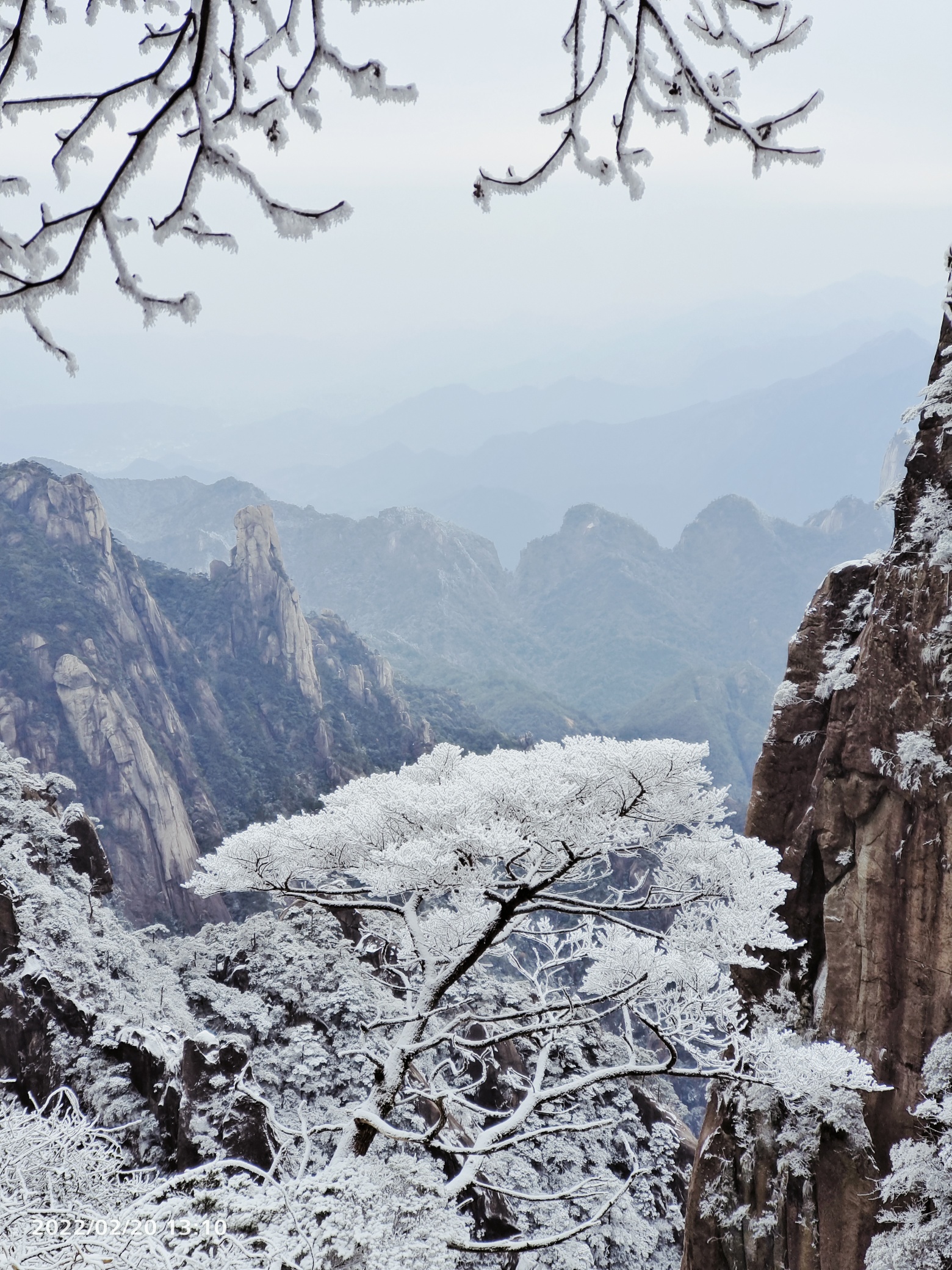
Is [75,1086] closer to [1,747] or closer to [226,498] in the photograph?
[1,747]

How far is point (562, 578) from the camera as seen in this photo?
Result: 129500 millimetres

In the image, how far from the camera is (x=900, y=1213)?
22.4 ft

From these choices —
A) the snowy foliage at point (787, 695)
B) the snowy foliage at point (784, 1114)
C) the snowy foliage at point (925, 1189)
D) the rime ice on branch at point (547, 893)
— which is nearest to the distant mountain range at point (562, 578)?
the snowy foliage at point (787, 695)

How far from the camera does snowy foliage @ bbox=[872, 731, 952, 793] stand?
7.39m

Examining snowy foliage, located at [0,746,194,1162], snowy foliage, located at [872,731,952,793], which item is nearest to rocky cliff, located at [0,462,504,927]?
snowy foliage, located at [0,746,194,1162]

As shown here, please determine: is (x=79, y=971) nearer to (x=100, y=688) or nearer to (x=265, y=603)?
(x=100, y=688)

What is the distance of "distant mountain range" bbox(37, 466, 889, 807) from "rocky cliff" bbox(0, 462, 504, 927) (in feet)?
165

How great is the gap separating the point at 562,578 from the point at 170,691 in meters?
94.9

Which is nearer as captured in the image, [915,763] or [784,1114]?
[915,763]

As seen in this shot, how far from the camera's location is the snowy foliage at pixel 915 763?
7391 millimetres

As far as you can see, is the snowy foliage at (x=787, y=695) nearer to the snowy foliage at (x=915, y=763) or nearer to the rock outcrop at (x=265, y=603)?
the snowy foliage at (x=915, y=763)

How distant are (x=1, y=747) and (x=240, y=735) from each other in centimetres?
2415

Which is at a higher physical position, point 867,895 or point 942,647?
point 942,647

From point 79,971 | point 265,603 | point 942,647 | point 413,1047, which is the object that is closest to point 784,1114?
point 413,1047
